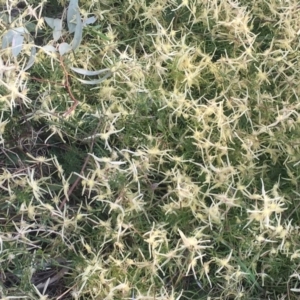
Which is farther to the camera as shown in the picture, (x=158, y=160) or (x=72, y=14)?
(x=72, y=14)

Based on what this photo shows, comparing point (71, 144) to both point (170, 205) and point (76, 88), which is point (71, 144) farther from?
point (170, 205)

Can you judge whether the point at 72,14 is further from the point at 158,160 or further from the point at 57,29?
the point at 158,160

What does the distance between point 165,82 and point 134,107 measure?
93 mm

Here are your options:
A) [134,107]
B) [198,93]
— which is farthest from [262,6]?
[134,107]

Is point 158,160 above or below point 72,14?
below

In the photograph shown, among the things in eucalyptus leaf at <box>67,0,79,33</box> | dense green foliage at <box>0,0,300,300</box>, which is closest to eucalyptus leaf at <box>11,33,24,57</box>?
dense green foliage at <box>0,0,300,300</box>

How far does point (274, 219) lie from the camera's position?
94 cm

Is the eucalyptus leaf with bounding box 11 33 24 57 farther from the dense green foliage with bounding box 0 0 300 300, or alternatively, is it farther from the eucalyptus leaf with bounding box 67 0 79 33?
the eucalyptus leaf with bounding box 67 0 79 33

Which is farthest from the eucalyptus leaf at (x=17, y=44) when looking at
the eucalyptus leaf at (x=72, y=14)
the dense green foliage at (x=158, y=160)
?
the eucalyptus leaf at (x=72, y=14)

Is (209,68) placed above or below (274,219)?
above

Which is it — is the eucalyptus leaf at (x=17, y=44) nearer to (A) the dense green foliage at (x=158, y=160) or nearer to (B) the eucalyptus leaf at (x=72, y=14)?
(A) the dense green foliage at (x=158, y=160)

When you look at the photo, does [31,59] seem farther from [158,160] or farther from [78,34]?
[158,160]

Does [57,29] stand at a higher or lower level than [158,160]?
higher

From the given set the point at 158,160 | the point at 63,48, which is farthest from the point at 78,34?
the point at 158,160
